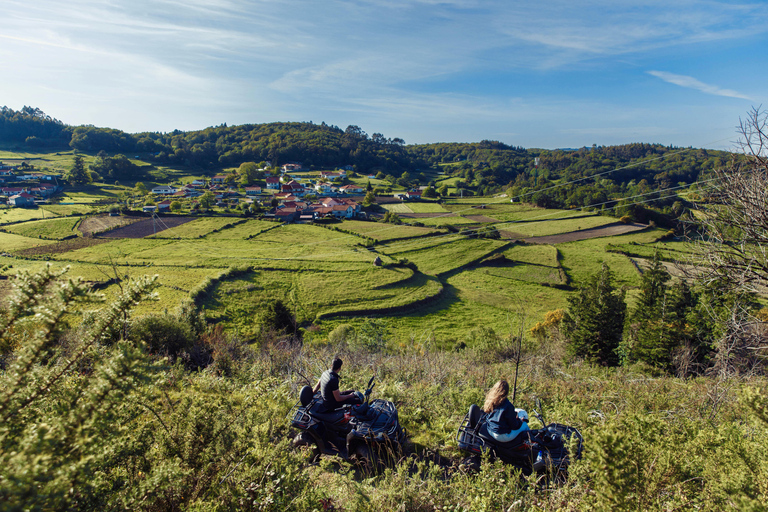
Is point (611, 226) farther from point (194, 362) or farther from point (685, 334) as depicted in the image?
point (194, 362)

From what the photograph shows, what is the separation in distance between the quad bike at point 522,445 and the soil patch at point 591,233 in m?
49.5

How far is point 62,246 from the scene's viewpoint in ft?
122

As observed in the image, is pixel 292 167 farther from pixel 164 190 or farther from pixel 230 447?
pixel 230 447

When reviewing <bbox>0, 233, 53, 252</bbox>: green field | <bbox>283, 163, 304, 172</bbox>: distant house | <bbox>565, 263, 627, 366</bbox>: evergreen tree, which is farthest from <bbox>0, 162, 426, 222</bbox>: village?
<bbox>565, 263, 627, 366</bbox>: evergreen tree

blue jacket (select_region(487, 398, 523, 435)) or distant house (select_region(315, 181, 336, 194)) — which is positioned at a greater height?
distant house (select_region(315, 181, 336, 194))

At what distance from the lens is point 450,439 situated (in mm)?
4898

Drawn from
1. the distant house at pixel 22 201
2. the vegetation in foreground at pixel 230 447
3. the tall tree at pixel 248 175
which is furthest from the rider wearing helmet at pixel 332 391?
the tall tree at pixel 248 175

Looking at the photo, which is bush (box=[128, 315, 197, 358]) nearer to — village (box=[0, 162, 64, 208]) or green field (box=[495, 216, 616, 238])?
green field (box=[495, 216, 616, 238])

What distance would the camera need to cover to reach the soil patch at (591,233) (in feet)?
167

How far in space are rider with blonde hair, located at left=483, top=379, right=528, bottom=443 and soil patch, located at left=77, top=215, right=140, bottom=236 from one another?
52.6m

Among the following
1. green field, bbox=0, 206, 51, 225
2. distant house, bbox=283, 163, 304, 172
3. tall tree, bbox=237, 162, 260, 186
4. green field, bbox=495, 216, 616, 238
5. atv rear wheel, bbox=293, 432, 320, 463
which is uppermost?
distant house, bbox=283, 163, 304, 172

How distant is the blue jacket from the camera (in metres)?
4.34

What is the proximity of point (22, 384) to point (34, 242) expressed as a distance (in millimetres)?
51223

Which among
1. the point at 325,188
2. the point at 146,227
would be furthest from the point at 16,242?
the point at 325,188
